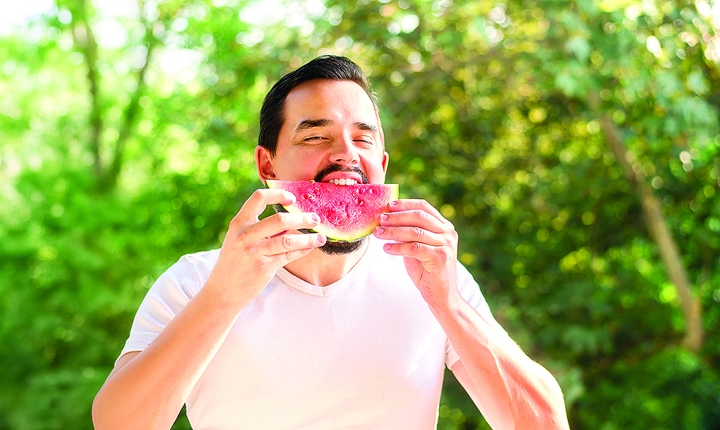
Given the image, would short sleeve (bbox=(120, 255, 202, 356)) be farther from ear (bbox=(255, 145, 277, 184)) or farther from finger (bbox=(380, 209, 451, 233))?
finger (bbox=(380, 209, 451, 233))

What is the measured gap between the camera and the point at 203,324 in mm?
1896

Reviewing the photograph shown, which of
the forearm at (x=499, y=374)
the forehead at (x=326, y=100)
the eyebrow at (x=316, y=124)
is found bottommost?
the forearm at (x=499, y=374)

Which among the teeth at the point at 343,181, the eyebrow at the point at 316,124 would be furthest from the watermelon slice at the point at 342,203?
the eyebrow at the point at 316,124

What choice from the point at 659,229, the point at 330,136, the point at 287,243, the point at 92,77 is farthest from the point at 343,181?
the point at 92,77

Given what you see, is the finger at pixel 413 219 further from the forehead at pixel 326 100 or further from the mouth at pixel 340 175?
the forehead at pixel 326 100

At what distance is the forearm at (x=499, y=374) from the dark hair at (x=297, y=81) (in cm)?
75

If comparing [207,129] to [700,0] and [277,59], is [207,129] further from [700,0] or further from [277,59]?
[700,0]

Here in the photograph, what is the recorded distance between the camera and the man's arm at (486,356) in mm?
2012

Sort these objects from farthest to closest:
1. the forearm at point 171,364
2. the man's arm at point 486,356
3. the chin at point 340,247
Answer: the chin at point 340,247 → the man's arm at point 486,356 → the forearm at point 171,364

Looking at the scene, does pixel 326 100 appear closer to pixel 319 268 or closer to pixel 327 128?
pixel 327 128

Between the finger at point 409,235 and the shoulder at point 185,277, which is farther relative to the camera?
the shoulder at point 185,277

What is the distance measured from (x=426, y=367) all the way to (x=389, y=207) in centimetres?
60

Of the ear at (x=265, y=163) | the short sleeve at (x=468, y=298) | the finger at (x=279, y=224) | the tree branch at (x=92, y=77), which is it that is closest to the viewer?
the finger at (x=279, y=224)

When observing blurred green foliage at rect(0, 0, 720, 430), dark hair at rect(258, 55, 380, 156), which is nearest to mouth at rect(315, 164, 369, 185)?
dark hair at rect(258, 55, 380, 156)
